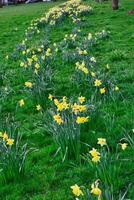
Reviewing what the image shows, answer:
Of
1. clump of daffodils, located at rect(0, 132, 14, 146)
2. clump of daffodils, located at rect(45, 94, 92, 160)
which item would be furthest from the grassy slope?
clump of daffodils, located at rect(0, 132, 14, 146)

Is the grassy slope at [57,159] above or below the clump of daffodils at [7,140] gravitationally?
below

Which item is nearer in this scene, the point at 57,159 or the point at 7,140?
the point at 7,140

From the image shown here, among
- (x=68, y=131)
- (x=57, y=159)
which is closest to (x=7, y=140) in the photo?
(x=68, y=131)

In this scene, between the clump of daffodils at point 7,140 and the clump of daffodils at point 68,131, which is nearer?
the clump of daffodils at point 7,140

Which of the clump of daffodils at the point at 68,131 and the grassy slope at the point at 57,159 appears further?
the clump of daffodils at the point at 68,131

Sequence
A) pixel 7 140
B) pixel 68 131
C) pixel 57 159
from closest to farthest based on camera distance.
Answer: pixel 7 140 < pixel 68 131 < pixel 57 159

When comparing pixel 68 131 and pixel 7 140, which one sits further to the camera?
pixel 68 131

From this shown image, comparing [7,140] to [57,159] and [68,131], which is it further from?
[57,159]

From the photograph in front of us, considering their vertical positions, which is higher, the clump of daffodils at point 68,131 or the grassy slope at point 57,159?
the clump of daffodils at point 68,131

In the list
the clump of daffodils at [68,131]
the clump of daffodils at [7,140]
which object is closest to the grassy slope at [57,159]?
the clump of daffodils at [68,131]

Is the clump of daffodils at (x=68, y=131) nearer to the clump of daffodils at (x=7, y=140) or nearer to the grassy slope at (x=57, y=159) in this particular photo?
the grassy slope at (x=57, y=159)

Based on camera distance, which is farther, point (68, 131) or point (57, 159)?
point (57, 159)

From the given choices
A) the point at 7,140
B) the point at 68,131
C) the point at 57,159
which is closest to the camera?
the point at 7,140

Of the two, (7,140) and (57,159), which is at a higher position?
(7,140)
